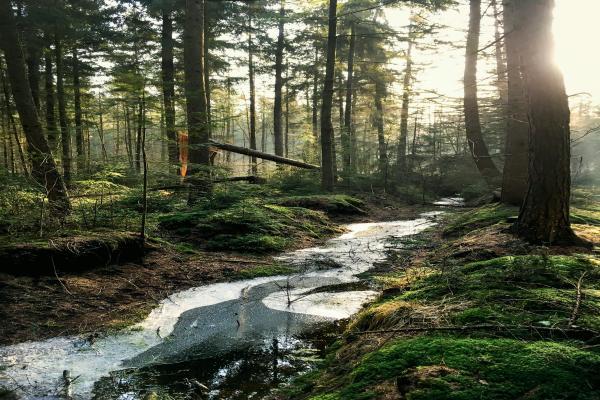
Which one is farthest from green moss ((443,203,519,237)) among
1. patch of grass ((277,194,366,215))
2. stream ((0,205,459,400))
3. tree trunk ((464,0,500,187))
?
tree trunk ((464,0,500,187))

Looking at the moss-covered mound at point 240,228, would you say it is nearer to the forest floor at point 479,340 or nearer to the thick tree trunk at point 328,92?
the forest floor at point 479,340

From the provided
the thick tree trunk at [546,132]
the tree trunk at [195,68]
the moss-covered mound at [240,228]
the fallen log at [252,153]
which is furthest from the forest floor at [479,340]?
the fallen log at [252,153]

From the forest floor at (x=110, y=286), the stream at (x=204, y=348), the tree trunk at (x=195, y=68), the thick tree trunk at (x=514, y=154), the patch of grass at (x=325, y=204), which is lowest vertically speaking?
the stream at (x=204, y=348)

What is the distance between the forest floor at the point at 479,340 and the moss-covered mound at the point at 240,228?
4.01 metres

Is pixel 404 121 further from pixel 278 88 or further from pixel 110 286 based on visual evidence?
pixel 110 286

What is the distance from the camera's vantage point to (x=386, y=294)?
16.0ft

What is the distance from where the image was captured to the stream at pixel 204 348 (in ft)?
10.5

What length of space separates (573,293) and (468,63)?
1457 cm

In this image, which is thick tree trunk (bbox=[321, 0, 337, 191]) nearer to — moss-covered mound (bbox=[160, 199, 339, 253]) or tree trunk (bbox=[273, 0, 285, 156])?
moss-covered mound (bbox=[160, 199, 339, 253])

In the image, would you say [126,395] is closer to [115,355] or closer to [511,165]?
[115,355]

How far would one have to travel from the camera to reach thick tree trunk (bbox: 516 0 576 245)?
5.46 meters

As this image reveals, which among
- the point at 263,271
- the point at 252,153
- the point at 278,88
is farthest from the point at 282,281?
the point at 278,88

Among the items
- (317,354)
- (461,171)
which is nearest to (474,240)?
(317,354)

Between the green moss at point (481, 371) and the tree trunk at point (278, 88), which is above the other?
the tree trunk at point (278, 88)
